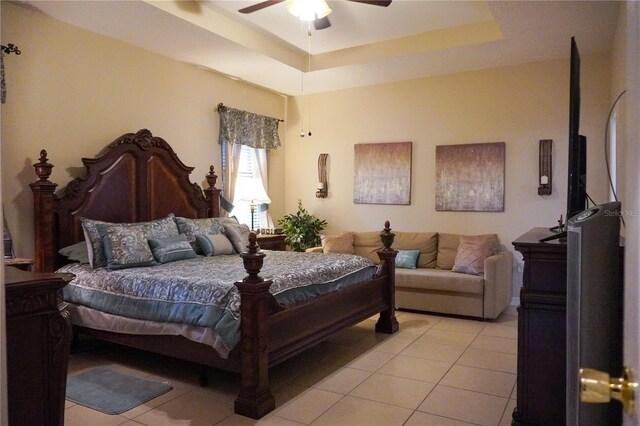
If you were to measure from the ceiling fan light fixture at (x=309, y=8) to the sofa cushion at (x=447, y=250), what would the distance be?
3.13m

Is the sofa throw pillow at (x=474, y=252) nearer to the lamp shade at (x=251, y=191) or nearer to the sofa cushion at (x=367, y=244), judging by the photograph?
the sofa cushion at (x=367, y=244)

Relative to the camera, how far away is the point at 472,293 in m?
4.82

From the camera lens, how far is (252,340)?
2684mm

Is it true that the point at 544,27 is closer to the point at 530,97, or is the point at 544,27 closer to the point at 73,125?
the point at 530,97

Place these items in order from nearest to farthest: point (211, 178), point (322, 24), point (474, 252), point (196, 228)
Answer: point (322, 24)
point (196, 228)
point (474, 252)
point (211, 178)

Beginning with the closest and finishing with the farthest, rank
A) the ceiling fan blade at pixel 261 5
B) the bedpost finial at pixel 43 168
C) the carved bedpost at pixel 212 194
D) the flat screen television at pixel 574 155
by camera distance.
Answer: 1. the flat screen television at pixel 574 155
2. the ceiling fan blade at pixel 261 5
3. the bedpost finial at pixel 43 168
4. the carved bedpost at pixel 212 194

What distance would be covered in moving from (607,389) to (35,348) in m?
1.58

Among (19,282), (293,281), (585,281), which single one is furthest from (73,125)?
(585,281)

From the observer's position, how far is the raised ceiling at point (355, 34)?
3797 millimetres

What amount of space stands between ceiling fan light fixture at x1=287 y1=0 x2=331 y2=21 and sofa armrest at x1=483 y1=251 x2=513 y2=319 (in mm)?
2963

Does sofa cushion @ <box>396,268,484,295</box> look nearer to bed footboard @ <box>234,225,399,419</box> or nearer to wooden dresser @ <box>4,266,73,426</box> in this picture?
bed footboard @ <box>234,225,399,419</box>

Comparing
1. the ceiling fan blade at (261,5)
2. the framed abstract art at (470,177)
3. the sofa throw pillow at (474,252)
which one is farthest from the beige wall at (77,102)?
the sofa throw pillow at (474,252)

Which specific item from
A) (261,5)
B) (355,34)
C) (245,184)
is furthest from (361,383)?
(355,34)

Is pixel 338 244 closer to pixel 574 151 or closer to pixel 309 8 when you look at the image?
pixel 309 8
